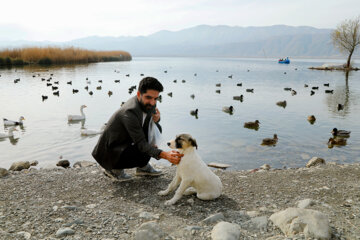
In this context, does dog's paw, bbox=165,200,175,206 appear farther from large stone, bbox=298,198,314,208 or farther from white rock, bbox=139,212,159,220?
large stone, bbox=298,198,314,208

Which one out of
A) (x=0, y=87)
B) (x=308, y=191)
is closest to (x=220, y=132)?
(x=308, y=191)

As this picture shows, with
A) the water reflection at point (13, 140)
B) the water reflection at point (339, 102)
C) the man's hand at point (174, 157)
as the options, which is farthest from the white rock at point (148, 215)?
the water reflection at point (339, 102)

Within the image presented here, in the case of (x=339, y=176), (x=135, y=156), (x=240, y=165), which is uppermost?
(x=135, y=156)

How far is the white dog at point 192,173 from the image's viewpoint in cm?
489

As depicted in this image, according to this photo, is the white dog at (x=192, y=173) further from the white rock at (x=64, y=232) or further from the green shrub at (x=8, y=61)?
the green shrub at (x=8, y=61)

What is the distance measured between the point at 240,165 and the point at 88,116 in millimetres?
11381

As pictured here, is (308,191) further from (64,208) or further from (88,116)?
(88,116)

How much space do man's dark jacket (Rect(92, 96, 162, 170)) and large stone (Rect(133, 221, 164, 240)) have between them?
139 centimetres

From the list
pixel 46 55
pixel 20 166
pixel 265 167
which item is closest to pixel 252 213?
pixel 265 167

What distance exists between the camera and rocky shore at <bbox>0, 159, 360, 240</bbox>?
13.4 feet

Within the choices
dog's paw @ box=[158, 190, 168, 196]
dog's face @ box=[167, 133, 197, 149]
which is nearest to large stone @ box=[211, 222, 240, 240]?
dog's face @ box=[167, 133, 197, 149]

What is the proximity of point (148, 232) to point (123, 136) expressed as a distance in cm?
225

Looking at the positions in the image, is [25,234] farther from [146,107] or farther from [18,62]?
[18,62]

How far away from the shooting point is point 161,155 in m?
5.14
